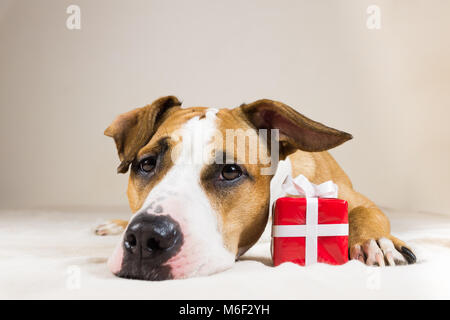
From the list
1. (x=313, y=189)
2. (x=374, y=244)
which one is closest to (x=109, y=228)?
(x=313, y=189)

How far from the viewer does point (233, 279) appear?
1431mm

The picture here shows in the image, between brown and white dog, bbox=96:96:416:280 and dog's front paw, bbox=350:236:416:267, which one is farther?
dog's front paw, bbox=350:236:416:267

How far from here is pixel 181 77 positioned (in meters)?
4.26

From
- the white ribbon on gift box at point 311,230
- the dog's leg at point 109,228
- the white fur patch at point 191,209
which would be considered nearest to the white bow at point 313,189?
the white ribbon on gift box at point 311,230

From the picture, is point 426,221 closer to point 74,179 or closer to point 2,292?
point 2,292

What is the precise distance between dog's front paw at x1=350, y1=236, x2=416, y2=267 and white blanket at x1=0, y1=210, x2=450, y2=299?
45 mm

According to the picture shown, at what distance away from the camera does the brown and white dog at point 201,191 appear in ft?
4.58

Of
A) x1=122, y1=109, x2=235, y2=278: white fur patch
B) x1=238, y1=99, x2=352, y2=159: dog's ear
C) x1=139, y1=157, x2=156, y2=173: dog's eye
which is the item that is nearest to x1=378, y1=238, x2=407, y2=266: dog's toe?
x1=238, y1=99, x2=352, y2=159: dog's ear

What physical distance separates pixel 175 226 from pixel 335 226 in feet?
1.82

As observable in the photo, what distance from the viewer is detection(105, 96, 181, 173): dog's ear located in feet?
6.32

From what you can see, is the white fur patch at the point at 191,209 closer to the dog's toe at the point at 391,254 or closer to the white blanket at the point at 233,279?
the white blanket at the point at 233,279

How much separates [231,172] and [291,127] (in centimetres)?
37

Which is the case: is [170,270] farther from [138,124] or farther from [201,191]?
[138,124]

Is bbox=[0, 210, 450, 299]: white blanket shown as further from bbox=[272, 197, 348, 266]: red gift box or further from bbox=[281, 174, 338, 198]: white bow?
bbox=[281, 174, 338, 198]: white bow
